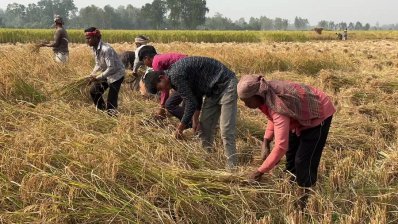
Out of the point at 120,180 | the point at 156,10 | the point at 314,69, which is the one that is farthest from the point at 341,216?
the point at 156,10

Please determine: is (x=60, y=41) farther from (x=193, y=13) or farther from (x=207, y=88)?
(x=193, y=13)

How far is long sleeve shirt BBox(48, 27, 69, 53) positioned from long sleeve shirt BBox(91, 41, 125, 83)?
270 cm

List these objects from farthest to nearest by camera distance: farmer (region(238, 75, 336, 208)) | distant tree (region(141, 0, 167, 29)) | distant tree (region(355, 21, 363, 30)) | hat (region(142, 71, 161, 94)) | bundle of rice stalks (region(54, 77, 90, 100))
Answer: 1. distant tree (region(355, 21, 363, 30))
2. distant tree (region(141, 0, 167, 29))
3. bundle of rice stalks (region(54, 77, 90, 100))
4. hat (region(142, 71, 161, 94))
5. farmer (region(238, 75, 336, 208))

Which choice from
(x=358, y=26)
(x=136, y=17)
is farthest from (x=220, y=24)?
(x=358, y=26)

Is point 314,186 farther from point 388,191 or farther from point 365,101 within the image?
point 365,101

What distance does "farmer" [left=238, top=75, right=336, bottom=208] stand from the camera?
A: 2.46 metres

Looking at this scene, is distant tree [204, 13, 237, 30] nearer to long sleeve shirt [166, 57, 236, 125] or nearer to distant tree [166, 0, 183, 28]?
distant tree [166, 0, 183, 28]

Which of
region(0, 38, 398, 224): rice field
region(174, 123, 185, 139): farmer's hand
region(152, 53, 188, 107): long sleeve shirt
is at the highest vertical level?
region(152, 53, 188, 107): long sleeve shirt

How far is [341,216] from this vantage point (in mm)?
2619

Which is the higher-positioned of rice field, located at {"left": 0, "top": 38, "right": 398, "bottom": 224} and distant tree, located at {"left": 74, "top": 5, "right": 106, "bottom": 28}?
distant tree, located at {"left": 74, "top": 5, "right": 106, "bottom": 28}

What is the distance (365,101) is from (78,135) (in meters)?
4.49

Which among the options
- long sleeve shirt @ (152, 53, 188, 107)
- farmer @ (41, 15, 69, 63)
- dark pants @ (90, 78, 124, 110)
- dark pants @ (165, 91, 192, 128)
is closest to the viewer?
long sleeve shirt @ (152, 53, 188, 107)

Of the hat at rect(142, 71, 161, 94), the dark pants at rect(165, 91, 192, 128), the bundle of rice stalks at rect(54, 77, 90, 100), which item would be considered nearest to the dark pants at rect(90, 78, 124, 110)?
the bundle of rice stalks at rect(54, 77, 90, 100)

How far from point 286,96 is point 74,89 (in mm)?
3660
